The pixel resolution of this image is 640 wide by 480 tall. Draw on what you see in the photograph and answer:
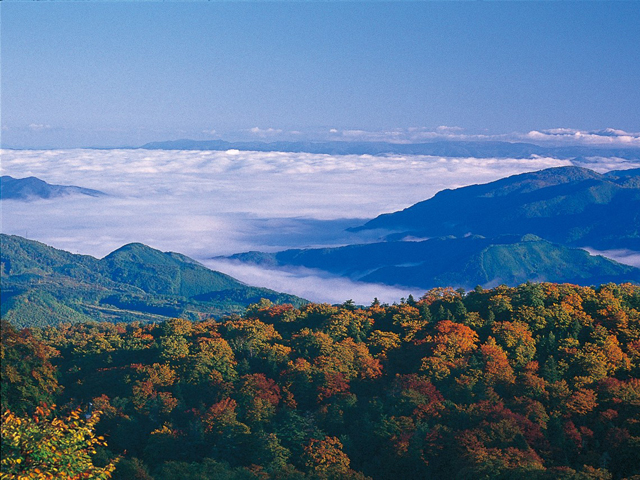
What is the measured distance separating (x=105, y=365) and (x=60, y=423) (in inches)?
2037

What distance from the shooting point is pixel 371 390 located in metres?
62.6

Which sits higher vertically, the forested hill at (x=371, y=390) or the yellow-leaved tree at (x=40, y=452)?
the yellow-leaved tree at (x=40, y=452)

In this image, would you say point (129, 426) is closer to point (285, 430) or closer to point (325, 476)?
point (285, 430)

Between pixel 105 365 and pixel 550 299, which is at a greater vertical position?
pixel 550 299

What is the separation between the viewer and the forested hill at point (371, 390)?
48094mm

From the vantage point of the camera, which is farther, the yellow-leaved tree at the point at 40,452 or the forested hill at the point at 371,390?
the forested hill at the point at 371,390

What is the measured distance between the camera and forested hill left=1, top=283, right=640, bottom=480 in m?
48.1

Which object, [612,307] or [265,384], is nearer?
[265,384]

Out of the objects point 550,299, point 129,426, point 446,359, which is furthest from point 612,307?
point 129,426

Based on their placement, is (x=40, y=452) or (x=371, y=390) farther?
(x=371, y=390)

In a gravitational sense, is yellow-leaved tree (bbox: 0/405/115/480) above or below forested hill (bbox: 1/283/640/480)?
above

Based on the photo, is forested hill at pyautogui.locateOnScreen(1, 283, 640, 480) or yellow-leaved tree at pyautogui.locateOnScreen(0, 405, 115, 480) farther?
forested hill at pyautogui.locateOnScreen(1, 283, 640, 480)

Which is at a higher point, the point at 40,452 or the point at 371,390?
the point at 40,452

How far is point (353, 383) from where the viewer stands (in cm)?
6378
